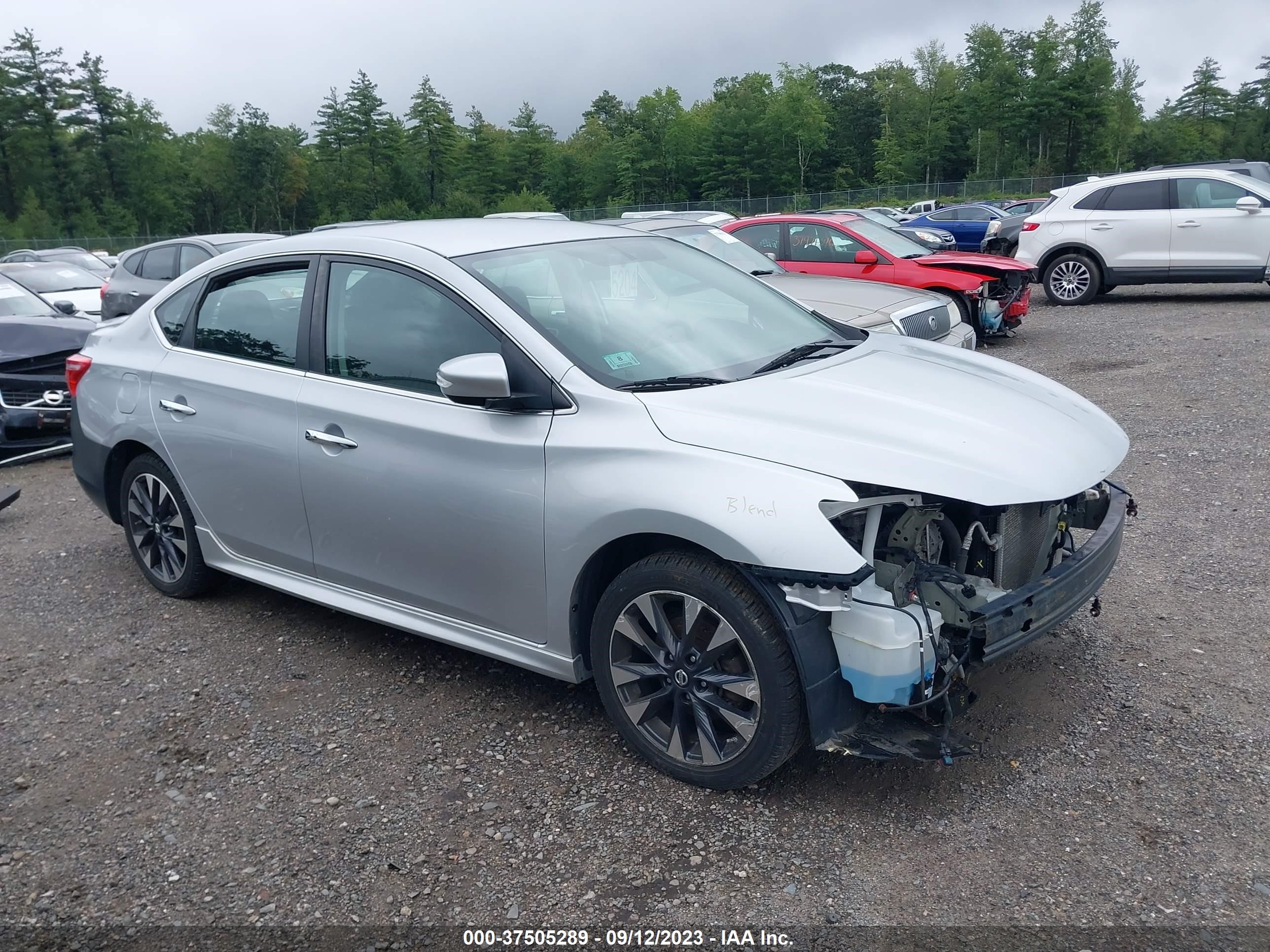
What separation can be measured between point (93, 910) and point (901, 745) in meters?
2.37

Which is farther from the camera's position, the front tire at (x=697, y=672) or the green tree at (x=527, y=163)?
the green tree at (x=527, y=163)

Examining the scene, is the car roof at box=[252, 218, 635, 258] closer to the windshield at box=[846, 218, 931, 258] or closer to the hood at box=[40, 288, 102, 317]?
the windshield at box=[846, 218, 931, 258]

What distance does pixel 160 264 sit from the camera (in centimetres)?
1322

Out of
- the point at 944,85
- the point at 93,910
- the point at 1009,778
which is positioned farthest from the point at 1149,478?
the point at 944,85

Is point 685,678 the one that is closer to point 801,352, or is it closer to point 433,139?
point 801,352

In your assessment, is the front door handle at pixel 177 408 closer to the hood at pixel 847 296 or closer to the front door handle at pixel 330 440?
the front door handle at pixel 330 440

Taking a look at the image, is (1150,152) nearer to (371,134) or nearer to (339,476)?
(371,134)

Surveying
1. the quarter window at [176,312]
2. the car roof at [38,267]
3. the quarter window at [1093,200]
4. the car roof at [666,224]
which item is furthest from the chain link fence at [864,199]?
the quarter window at [176,312]

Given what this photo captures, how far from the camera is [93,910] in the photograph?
293 centimetres

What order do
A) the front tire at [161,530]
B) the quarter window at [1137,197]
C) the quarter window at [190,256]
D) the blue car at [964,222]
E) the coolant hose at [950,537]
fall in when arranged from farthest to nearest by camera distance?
the blue car at [964,222] < the quarter window at [1137,197] < the quarter window at [190,256] < the front tire at [161,530] < the coolant hose at [950,537]

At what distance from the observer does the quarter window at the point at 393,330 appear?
12.2 feet

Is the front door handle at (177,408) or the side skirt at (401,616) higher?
the front door handle at (177,408)

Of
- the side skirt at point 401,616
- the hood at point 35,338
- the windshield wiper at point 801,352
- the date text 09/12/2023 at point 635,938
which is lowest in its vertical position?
the date text 09/12/2023 at point 635,938

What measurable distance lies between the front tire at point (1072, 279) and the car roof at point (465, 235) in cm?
1139
